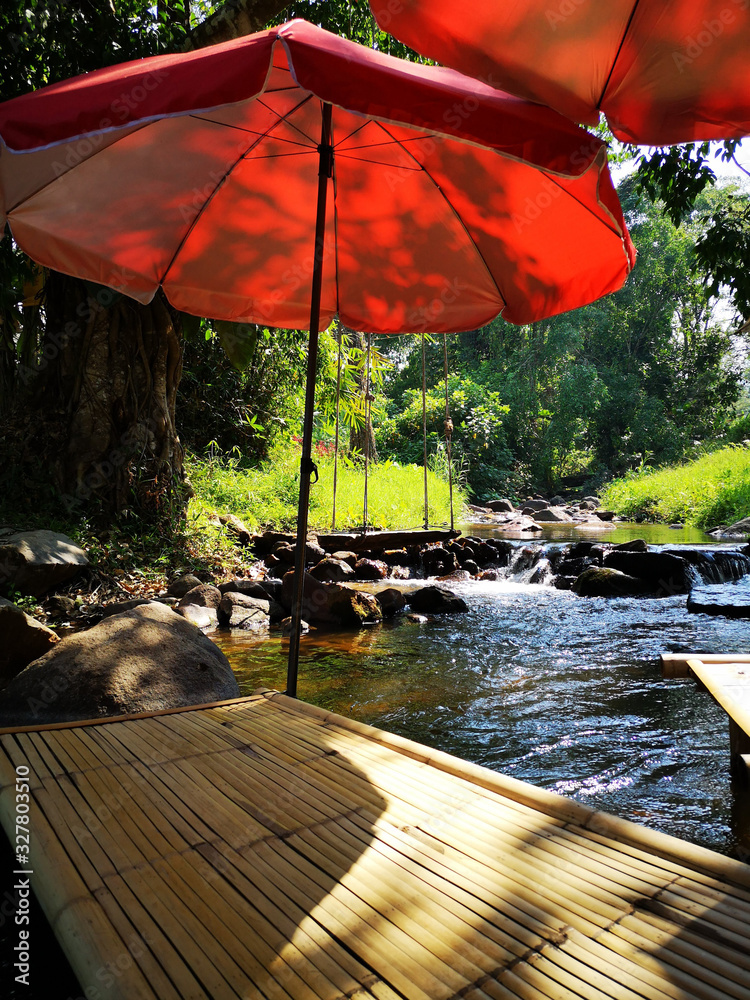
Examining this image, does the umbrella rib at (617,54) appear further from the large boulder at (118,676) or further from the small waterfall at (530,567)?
the small waterfall at (530,567)

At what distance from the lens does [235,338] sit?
322 inches

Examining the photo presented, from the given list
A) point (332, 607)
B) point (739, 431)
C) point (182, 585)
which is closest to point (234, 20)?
point (182, 585)

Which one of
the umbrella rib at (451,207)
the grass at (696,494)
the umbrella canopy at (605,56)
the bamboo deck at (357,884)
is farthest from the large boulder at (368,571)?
the grass at (696,494)

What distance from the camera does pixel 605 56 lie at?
1979 mm

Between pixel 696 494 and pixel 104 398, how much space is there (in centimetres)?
1334

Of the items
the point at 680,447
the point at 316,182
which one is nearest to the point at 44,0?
the point at 316,182

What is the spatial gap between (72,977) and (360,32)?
9.04 meters

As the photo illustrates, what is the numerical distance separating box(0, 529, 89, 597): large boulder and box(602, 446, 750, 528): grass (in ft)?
41.6

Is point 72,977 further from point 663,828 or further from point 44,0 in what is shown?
point 44,0

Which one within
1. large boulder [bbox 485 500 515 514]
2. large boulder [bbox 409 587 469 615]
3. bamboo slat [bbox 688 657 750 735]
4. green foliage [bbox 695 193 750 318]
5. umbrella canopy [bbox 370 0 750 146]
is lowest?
large boulder [bbox 409 587 469 615]

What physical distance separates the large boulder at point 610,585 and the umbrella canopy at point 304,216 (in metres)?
5.36

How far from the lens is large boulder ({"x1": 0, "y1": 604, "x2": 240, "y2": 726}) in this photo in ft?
10.3

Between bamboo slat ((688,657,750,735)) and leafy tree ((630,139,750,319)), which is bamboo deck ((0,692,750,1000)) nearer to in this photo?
bamboo slat ((688,657,750,735))

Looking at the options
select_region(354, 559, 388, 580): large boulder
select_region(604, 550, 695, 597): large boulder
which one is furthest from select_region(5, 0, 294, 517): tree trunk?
select_region(604, 550, 695, 597): large boulder
